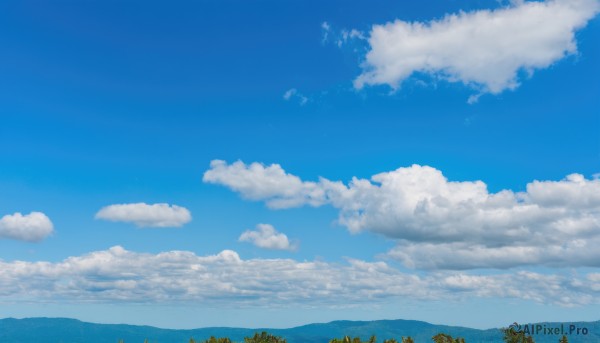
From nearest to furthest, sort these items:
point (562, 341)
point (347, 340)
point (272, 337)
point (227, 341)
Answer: point (347, 340), point (562, 341), point (227, 341), point (272, 337)

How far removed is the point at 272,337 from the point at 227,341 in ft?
85.3

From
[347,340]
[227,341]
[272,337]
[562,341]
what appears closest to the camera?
[347,340]

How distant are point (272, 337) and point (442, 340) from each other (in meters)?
51.4

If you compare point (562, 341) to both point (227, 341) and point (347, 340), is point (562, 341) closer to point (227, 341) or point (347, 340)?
point (347, 340)

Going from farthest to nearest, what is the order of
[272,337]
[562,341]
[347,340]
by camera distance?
[272,337] → [562,341] → [347,340]

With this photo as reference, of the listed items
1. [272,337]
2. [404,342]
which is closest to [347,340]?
[404,342]

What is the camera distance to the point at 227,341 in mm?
110812

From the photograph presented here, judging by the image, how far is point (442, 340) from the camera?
9475cm

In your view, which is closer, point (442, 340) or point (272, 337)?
point (442, 340)

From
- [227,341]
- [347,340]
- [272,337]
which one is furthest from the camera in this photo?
[272,337]

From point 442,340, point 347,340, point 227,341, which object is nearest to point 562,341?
point 442,340

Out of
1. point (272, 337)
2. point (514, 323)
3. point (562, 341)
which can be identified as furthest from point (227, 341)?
point (562, 341)

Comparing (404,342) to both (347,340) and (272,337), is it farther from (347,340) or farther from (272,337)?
(272,337)

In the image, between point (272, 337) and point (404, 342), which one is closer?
point (404, 342)
